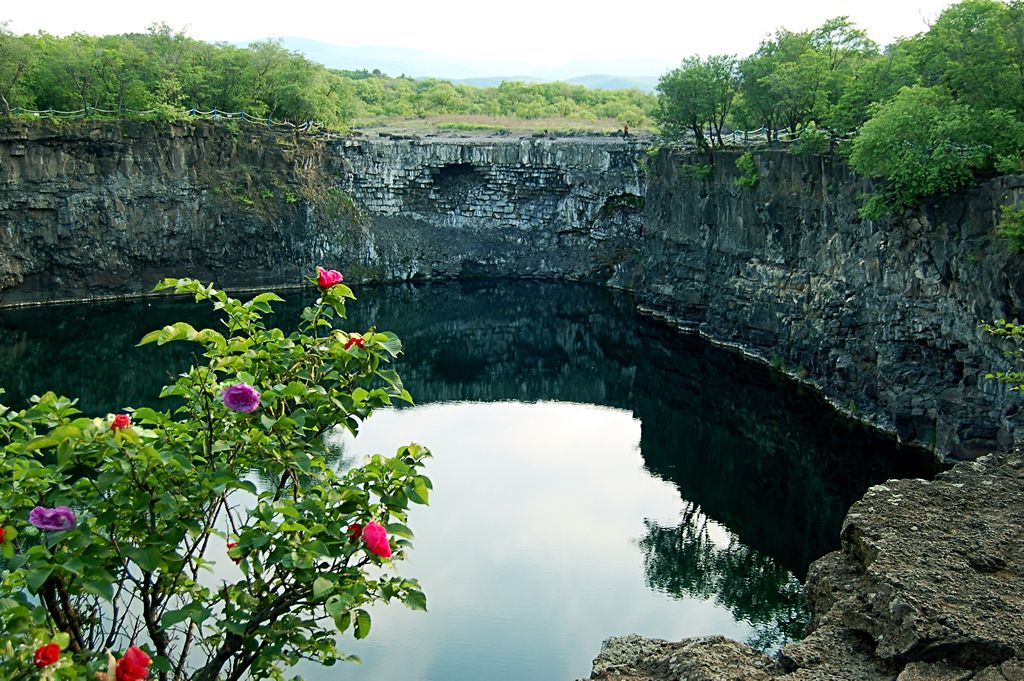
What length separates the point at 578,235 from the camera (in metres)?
72.1

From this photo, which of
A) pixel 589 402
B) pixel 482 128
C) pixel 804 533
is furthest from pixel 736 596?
pixel 482 128

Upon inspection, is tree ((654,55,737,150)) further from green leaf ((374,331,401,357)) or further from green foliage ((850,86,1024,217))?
green leaf ((374,331,401,357))

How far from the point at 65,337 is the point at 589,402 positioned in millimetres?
27559

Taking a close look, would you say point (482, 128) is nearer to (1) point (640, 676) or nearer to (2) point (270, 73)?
(2) point (270, 73)

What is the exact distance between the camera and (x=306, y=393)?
834 cm

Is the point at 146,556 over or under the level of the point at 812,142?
under

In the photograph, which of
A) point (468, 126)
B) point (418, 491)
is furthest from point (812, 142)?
point (468, 126)

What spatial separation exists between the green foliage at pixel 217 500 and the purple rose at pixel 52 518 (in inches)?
5.3

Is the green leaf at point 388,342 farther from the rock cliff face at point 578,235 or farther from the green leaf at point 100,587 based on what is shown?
the rock cliff face at point 578,235

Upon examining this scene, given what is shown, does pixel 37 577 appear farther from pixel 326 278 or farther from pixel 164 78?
pixel 164 78

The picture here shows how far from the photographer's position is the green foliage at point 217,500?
725 cm

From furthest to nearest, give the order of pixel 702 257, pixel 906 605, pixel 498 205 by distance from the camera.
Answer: pixel 498 205 → pixel 702 257 → pixel 906 605

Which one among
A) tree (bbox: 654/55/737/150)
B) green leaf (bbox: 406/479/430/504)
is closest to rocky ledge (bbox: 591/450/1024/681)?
green leaf (bbox: 406/479/430/504)

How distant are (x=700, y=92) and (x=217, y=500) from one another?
50448mm
